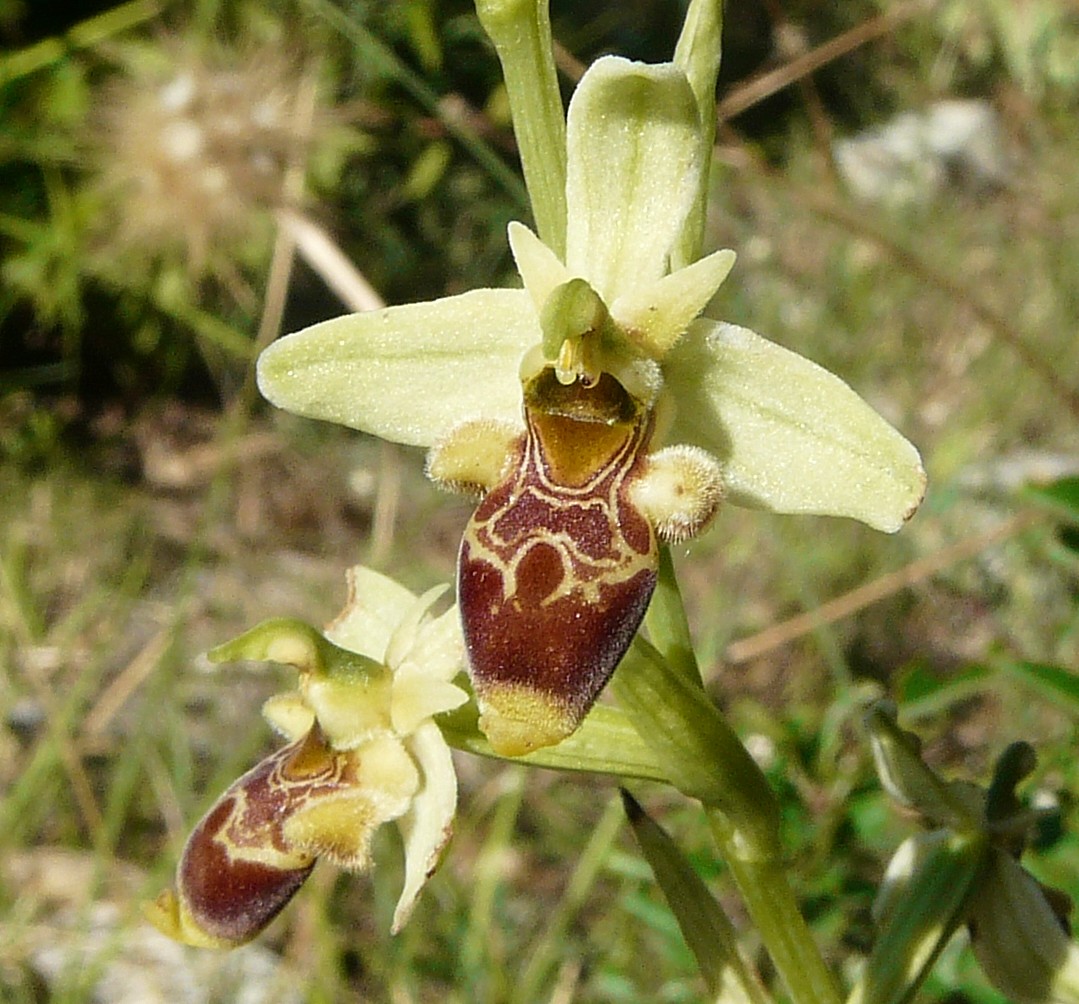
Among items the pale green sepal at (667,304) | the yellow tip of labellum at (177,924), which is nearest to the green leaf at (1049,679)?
the pale green sepal at (667,304)

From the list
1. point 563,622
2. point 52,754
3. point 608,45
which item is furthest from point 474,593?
point 608,45

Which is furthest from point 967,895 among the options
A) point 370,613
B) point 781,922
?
point 370,613

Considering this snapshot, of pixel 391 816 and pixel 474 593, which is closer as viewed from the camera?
pixel 474 593

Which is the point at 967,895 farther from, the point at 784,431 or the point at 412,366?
the point at 412,366

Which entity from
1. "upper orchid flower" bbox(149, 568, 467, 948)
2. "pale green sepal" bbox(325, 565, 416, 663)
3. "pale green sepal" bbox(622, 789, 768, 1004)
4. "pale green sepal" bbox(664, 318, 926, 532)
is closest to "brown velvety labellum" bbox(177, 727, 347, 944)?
"upper orchid flower" bbox(149, 568, 467, 948)

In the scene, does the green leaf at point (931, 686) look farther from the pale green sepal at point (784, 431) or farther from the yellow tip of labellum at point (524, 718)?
the yellow tip of labellum at point (524, 718)

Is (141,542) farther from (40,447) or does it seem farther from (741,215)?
(741,215)
